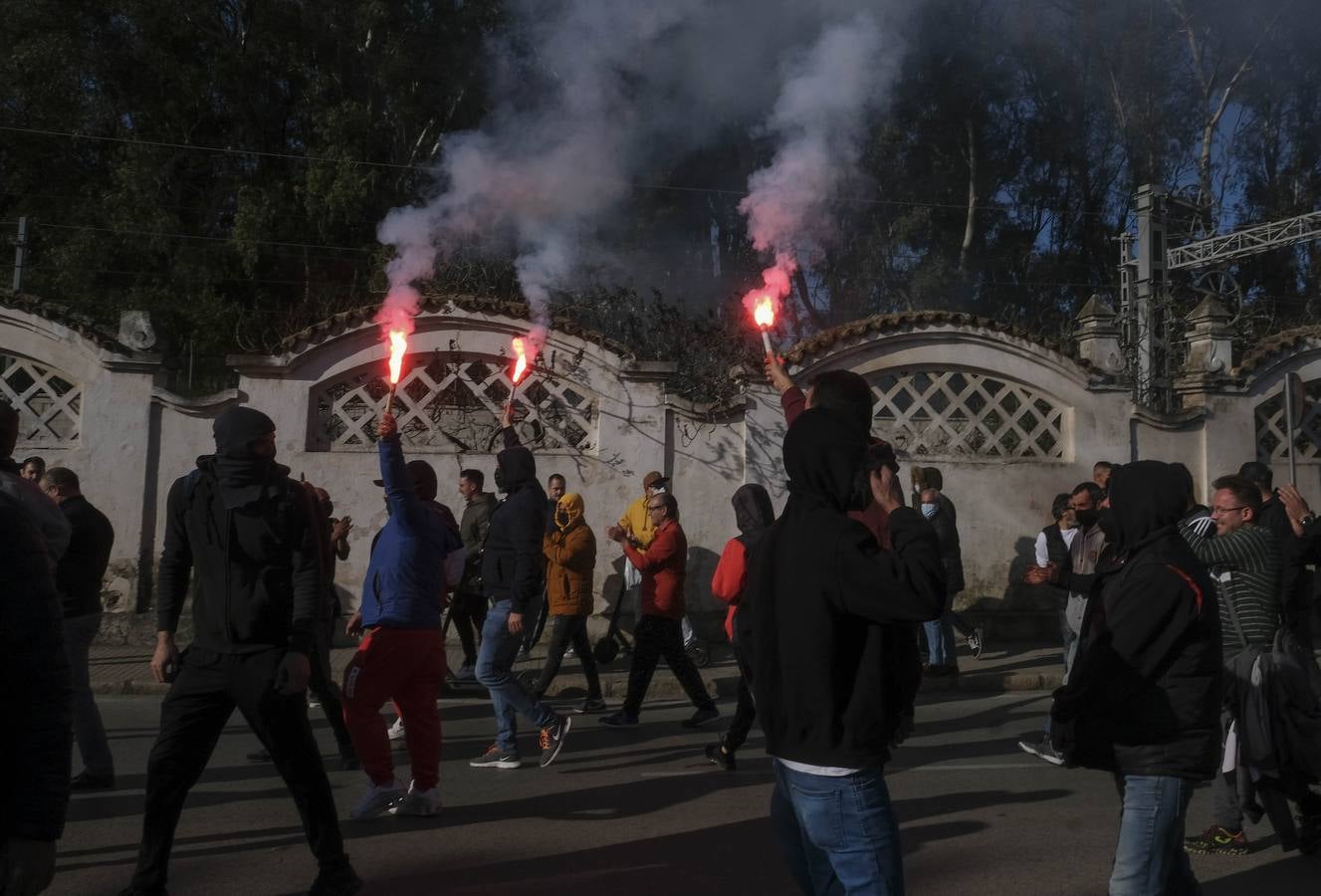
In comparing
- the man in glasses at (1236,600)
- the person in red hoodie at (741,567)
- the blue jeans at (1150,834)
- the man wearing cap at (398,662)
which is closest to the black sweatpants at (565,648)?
the person in red hoodie at (741,567)

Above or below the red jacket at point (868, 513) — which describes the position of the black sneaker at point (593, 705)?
Answer: below

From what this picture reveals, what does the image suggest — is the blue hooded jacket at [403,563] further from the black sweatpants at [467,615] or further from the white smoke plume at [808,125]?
the white smoke plume at [808,125]

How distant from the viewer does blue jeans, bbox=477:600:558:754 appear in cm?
662

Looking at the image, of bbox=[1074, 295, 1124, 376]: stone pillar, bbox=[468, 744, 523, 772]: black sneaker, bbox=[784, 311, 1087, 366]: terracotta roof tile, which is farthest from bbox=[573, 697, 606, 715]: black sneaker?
bbox=[1074, 295, 1124, 376]: stone pillar

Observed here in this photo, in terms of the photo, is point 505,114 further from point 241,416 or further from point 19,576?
point 19,576

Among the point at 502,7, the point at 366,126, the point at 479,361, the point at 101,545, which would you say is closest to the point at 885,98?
the point at 502,7

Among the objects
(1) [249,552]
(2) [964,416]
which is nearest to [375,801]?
(1) [249,552]

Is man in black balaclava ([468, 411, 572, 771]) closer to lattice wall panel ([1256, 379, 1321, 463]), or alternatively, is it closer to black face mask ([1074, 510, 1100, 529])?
black face mask ([1074, 510, 1100, 529])

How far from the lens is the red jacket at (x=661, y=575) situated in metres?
7.86

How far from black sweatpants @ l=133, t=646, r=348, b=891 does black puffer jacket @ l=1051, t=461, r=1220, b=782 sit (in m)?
2.59

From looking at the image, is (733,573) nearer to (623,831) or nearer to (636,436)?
(623,831)

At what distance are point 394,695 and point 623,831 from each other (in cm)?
123

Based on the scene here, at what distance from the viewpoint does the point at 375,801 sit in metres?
5.60

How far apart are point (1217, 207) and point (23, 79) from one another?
97.3 feet
